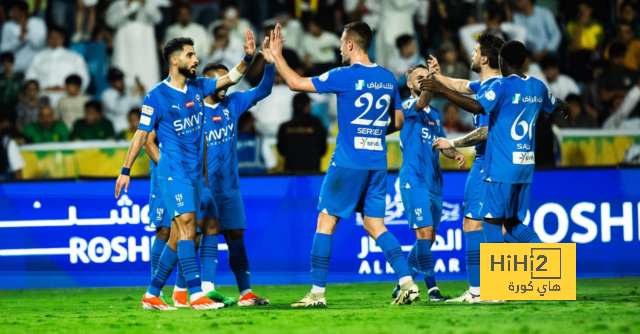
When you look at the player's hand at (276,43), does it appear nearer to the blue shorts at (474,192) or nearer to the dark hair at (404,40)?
the blue shorts at (474,192)

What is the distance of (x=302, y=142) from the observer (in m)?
12.8

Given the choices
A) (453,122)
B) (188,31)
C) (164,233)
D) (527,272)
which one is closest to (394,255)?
(527,272)

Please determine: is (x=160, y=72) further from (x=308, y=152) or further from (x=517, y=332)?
(x=517, y=332)

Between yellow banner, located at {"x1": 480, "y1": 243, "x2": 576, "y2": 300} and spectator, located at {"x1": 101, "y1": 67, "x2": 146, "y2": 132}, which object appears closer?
yellow banner, located at {"x1": 480, "y1": 243, "x2": 576, "y2": 300}

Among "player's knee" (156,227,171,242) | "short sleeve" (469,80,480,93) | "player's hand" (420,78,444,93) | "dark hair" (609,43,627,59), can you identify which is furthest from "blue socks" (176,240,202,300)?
"dark hair" (609,43,627,59)

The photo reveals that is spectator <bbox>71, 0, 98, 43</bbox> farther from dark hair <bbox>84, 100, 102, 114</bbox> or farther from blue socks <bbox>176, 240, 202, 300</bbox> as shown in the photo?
blue socks <bbox>176, 240, 202, 300</bbox>

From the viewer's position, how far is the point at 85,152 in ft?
42.4

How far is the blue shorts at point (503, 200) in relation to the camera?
7922 millimetres

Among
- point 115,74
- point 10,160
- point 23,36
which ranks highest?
point 23,36

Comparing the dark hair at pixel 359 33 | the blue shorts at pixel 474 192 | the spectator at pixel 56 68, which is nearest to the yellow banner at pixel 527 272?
the blue shorts at pixel 474 192

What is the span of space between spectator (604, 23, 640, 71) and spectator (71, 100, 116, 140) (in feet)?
26.8

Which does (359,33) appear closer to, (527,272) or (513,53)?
(513,53)

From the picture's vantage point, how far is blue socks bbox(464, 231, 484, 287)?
839 centimetres

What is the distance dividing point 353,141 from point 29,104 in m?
8.52
